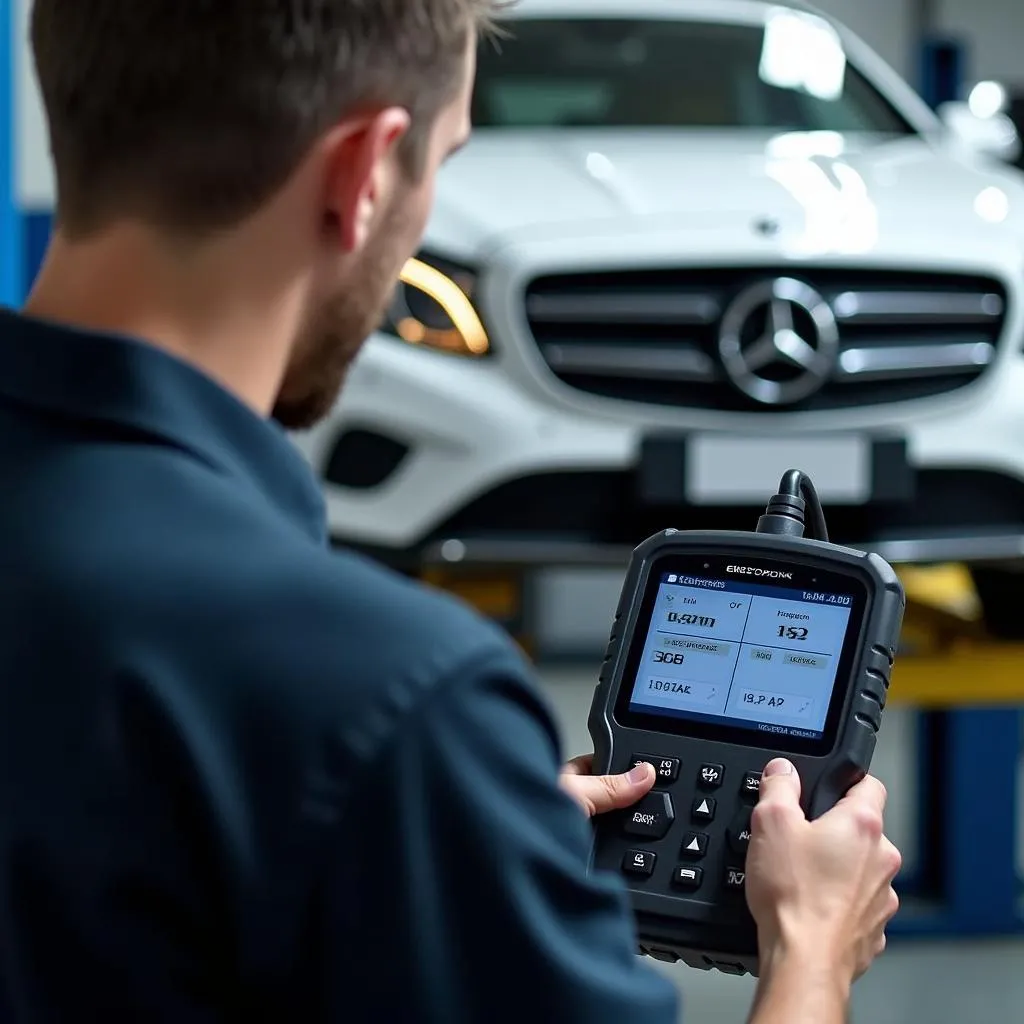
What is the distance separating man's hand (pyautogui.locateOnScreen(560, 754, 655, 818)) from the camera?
1044 millimetres

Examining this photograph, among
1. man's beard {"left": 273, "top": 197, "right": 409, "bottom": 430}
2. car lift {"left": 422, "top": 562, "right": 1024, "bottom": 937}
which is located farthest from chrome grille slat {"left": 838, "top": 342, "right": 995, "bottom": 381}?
man's beard {"left": 273, "top": 197, "right": 409, "bottom": 430}

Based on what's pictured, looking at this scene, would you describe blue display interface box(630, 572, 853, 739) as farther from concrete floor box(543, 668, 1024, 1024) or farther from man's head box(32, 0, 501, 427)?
concrete floor box(543, 668, 1024, 1024)

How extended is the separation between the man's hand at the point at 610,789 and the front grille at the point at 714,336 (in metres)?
1.60

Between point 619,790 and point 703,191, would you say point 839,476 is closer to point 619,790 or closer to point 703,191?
Result: point 703,191

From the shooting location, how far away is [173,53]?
26.1 inches

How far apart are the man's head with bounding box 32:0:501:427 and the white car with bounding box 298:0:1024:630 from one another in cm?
184

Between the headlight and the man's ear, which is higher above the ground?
the man's ear

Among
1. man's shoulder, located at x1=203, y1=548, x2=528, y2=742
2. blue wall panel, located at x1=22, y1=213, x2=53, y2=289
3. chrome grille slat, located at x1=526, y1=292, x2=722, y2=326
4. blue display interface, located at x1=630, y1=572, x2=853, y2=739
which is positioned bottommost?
blue wall panel, located at x1=22, y1=213, x2=53, y2=289

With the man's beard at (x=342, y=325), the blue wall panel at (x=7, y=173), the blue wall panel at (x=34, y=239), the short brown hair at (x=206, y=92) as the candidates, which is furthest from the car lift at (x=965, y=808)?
the short brown hair at (x=206, y=92)

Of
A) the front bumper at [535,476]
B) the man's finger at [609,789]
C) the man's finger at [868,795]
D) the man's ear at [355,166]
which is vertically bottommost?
the front bumper at [535,476]

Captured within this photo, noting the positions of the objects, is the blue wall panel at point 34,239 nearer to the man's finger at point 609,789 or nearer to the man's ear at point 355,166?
the man's finger at point 609,789

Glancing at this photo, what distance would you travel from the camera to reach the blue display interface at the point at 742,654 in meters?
1.04

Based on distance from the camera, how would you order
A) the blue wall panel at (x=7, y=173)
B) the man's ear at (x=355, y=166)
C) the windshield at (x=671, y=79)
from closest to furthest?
the man's ear at (x=355, y=166), the blue wall panel at (x=7, y=173), the windshield at (x=671, y=79)

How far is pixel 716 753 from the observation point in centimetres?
105
